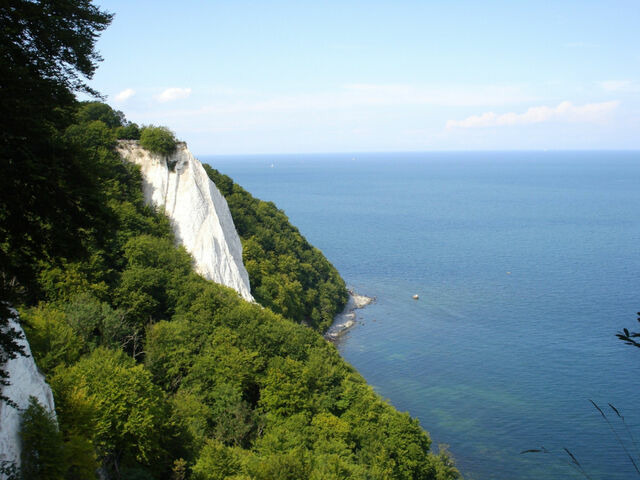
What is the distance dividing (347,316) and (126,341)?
38560 mm

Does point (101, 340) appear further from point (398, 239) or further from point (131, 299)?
point (398, 239)

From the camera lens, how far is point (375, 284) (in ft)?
256

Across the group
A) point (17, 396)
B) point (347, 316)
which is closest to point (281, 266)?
point (347, 316)

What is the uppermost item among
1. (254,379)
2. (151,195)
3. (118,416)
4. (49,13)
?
(49,13)

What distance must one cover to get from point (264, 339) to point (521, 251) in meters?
74.8

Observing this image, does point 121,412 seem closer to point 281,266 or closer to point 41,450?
point 41,450

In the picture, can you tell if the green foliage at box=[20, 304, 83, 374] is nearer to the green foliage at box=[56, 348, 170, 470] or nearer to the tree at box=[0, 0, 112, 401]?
the green foliage at box=[56, 348, 170, 470]

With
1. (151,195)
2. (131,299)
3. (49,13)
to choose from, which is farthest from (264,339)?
(49,13)

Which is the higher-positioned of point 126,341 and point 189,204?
point 189,204

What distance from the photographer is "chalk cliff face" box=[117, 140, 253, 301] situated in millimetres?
42094

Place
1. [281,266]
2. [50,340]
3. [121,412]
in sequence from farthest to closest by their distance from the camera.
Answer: [281,266] → [50,340] → [121,412]

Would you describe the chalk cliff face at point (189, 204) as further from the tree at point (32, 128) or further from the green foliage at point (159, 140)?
the tree at point (32, 128)

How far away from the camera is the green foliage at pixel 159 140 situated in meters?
43.2

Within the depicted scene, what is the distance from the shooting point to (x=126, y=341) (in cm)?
2877
